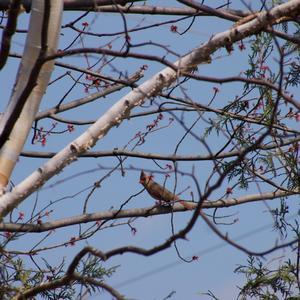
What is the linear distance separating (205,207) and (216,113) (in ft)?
2.13

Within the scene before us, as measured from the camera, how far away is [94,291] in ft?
7.55

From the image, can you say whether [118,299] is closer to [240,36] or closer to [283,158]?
[240,36]

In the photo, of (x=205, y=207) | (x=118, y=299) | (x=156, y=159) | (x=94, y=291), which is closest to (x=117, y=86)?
(x=156, y=159)

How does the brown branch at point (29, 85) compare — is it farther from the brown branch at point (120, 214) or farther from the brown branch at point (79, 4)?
the brown branch at point (79, 4)

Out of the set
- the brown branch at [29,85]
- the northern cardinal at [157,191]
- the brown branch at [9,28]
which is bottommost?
the brown branch at [29,85]

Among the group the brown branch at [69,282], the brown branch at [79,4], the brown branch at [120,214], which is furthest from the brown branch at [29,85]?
the brown branch at [79,4]

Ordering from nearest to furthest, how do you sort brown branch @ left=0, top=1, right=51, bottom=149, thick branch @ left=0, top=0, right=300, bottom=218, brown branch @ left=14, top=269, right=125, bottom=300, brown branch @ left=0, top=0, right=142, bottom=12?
brown branch @ left=14, top=269, right=125, bottom=300 → brown branch @ left=0, top=1, right=51, bottom=149 → thick branch @ left=0, top=0, right=300, bottom=218 → brown branch @ left=0, top=0, right=142, bottom=12

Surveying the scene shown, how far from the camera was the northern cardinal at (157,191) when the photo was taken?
3.62m

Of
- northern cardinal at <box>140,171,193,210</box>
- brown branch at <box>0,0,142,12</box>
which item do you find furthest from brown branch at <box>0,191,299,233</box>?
brown branch at <box>0,0,142,12</box>

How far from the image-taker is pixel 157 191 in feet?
13.1

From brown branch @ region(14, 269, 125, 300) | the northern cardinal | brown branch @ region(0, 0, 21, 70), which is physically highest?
the northern cardinal

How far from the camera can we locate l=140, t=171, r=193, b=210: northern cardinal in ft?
11.9

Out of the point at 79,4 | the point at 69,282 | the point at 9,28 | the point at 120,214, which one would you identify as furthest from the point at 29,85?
the point at 79,4

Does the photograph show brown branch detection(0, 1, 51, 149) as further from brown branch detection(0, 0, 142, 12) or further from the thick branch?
brown branch detection(0, 0, 142, 12)
